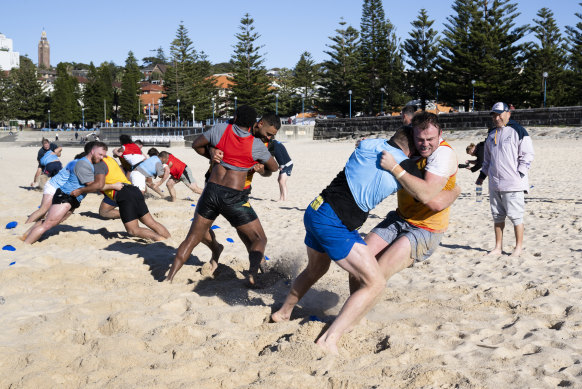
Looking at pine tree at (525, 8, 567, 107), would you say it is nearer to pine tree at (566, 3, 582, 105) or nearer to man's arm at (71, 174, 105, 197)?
pine tree at (566, 3, 582, 105)

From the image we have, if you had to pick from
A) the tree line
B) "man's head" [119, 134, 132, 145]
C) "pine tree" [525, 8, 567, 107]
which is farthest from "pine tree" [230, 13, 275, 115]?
"man's head" [119, 134, 132, 145]

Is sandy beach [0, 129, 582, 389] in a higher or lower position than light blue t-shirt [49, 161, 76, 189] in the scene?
lower

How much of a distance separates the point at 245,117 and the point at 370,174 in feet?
6.54

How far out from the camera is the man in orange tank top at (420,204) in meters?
3.68

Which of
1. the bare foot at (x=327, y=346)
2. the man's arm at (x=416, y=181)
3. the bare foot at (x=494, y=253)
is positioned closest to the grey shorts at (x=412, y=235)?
the man's arm at (x=416, y=181)

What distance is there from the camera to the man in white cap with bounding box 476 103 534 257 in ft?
21.8

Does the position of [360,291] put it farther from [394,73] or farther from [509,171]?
[394,73]

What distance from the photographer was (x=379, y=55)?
2114 inches

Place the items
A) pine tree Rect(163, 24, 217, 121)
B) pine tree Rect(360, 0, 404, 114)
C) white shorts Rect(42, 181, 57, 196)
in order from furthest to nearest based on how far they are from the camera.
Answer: pine tree Rect(163, 24, 217, 121) → pine tree Rect(360, 0, 404, 114) → white shorts Rect(42, 181, 57, 196)

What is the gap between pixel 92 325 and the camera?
4.41m

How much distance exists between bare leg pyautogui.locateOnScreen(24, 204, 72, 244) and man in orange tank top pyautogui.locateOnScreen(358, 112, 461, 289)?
4556 mm

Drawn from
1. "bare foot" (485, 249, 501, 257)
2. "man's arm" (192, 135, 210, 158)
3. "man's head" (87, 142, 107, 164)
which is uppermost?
"man's arm" (192, 135, 210, 158)

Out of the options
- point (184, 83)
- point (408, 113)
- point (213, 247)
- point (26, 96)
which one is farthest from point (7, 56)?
point (408, 113)

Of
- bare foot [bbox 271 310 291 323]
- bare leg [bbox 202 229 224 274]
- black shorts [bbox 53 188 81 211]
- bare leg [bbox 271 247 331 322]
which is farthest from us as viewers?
black shorts [bbox 53 188 81 211]
